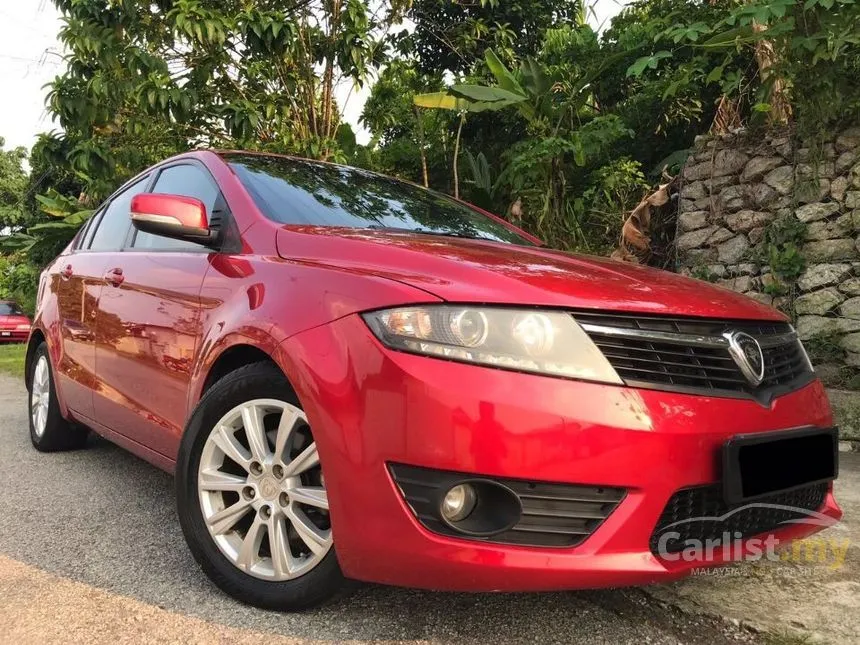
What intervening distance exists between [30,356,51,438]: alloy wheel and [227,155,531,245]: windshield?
2084 mm

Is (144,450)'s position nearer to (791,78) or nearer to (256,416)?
(256,416)

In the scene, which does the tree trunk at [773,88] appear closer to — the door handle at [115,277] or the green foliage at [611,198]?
the green foliage at [611,198]

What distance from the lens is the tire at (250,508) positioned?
191cm

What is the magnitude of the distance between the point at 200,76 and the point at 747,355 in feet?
20.4

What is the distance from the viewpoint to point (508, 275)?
1.84 metres

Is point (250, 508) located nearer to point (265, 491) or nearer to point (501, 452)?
point (265, 491)

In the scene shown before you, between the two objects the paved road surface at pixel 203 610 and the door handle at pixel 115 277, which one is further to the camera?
the door handle at pixel 115 277

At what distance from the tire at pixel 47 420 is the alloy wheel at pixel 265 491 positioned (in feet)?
7.32

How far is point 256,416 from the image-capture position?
204 centimetres

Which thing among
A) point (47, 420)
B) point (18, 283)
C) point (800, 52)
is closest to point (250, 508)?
point (47, 420)

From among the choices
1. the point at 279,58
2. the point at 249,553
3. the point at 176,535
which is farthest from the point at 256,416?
the point at 279,58

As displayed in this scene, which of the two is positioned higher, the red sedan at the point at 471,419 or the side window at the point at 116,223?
the side window at the point at 116,223

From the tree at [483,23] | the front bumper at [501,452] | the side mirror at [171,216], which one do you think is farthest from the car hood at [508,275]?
the tree at [483,23]

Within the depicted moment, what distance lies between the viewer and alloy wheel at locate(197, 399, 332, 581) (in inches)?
75.0
